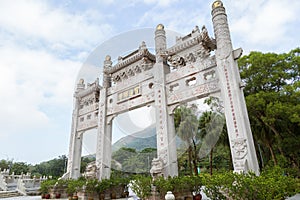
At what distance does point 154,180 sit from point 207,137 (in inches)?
295

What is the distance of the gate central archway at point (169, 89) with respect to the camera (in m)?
5.64

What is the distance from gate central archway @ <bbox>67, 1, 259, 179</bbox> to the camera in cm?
564

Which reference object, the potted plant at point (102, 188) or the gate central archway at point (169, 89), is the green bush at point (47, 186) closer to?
the gate central archway at point (169, 89)

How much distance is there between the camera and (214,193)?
4.46 meters

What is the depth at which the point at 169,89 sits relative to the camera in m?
7.63

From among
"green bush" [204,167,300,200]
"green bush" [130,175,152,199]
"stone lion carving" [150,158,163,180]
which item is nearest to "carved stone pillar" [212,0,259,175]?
"green bush" [204,167,300,200]

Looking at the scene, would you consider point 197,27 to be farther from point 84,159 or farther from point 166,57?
point 84,159

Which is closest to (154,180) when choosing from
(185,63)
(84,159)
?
(185,63)

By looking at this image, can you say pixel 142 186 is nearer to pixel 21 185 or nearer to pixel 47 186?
pixel 47 186

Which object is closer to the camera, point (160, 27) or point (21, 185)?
point (160, 27)

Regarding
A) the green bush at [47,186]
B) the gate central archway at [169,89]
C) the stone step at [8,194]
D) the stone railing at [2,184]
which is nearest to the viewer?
the gate central archway at [169,89]

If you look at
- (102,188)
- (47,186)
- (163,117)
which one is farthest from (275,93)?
(47,186)

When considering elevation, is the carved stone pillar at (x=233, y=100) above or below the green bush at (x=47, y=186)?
above

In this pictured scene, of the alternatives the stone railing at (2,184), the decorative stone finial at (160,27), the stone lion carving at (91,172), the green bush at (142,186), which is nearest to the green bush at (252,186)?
the green bush at (142,186)
